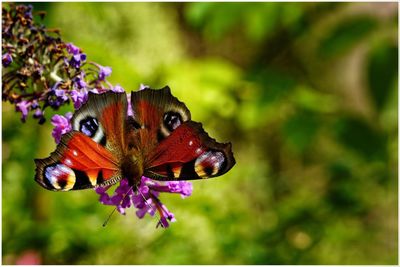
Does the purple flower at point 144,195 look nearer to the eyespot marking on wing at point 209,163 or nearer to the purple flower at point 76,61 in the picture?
the eyespot marking on wing at point 209,163

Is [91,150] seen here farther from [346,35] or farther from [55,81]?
[346,35]

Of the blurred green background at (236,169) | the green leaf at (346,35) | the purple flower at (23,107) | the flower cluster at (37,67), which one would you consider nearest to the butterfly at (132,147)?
the flower cluster at (37,67)

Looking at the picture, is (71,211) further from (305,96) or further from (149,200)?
(149,200)

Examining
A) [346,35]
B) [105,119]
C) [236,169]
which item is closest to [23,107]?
[105,119]

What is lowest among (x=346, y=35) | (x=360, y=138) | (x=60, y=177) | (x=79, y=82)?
(x=60, y=177)

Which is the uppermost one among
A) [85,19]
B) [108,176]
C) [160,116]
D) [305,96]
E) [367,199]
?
[85,19]

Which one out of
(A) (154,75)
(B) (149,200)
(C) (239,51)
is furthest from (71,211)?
(C) (239,51)

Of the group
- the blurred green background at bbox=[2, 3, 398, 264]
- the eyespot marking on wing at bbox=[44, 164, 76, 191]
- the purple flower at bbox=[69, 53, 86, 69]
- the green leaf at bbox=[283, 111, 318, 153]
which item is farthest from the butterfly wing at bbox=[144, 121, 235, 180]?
the green leaf at bbox=[283, 111, 318, 153]

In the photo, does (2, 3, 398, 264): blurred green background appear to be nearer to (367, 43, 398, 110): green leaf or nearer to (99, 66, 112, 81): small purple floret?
(367, 43, 398, 110): green leaf
